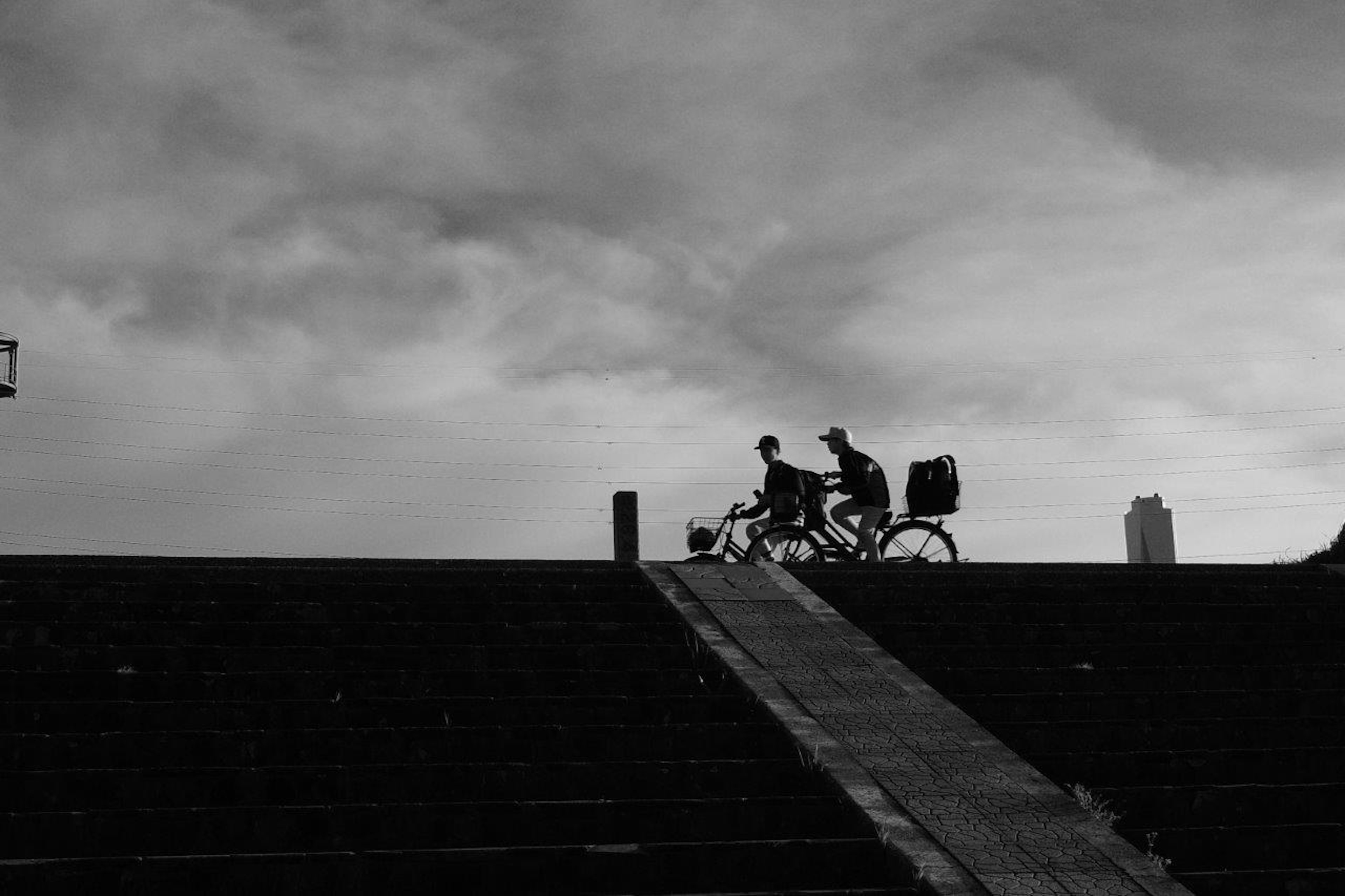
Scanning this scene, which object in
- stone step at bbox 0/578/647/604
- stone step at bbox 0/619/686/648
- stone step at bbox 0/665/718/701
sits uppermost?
stone step at bbox 0/578/647/604

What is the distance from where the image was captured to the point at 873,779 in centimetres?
701

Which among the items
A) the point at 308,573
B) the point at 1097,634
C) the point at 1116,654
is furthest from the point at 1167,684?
the point at 308,573

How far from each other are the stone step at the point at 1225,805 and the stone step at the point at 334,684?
2.36m

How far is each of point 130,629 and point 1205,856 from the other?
5.92 m

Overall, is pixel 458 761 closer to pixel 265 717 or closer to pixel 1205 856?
pixel 265 717

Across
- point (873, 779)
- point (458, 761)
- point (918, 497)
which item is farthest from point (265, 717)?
point (918, 497)

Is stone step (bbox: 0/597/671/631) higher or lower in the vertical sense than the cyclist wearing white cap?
lower

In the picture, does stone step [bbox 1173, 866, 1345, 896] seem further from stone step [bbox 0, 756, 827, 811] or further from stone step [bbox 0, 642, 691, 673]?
stone step [bbox 0, 642, 691, 673]

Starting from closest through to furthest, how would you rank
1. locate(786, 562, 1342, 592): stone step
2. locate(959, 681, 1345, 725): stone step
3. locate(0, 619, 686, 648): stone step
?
locate(959, 681, 1345, 725): stone step < locate(0, 619, 686, 648): stone step < locate(786, 562, 1342, 592): stone step

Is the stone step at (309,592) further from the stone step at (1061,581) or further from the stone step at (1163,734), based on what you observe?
the stone step at (1163,734)

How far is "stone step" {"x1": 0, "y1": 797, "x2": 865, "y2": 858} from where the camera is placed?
640cm

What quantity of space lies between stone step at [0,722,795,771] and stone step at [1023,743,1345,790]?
4.49ft

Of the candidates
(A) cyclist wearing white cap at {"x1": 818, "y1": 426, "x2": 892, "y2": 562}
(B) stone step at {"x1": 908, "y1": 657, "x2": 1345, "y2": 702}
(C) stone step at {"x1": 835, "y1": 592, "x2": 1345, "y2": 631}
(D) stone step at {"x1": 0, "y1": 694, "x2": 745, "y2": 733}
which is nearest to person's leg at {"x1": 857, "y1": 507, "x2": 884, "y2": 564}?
(A) cyclist wearing white cap at {"x1": 818, "y1": 426, "x2": 892, "y2": 562}

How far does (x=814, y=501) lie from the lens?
13.3 m
